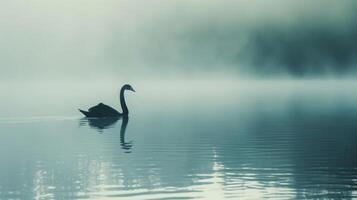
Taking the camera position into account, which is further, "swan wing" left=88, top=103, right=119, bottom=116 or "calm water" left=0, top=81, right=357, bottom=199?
"swan wing" left=88, top=103, right=119, bottom=116

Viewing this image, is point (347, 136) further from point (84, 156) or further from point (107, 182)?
point (107, 182)

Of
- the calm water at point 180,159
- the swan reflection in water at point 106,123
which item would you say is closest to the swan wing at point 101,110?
the swan reflection in water at point 106,123

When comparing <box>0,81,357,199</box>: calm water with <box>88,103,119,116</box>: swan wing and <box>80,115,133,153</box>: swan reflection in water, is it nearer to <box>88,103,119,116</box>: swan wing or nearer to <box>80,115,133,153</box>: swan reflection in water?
<box>80,115,133,153</box>: swan reflection in water

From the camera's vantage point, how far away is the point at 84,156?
3328 centimetres

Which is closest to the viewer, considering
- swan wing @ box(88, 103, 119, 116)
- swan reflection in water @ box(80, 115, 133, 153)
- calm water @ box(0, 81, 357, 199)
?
calm water @ box(0, 81, 357, 199)

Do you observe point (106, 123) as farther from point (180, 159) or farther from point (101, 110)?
point (180, 159)

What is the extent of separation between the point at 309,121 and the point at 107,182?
1083 inches

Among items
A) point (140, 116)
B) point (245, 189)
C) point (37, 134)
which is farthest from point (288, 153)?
point (140, 116)

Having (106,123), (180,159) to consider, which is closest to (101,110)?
(106,123)

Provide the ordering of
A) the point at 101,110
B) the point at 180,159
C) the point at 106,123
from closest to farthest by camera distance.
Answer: the point at 180,159
the point at 106,123
the point at 101,110

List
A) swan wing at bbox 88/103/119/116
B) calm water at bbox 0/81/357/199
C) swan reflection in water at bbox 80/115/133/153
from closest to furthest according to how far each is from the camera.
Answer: calm water at bbox 0/81/357/199 → swan reflection in water at bbox 80/115/133/153 → swan wing at bbox 88/103/119/116

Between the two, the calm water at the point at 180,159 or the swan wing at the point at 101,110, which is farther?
the swan wing at the point at 101,110

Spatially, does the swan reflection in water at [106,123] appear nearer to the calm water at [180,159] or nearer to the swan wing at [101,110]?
the calm water at [180,159]

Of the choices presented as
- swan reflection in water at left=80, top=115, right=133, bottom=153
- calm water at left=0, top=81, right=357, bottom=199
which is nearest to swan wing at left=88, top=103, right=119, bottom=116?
swan reflection in water at left=80, top=115, right=133, bottom=153
